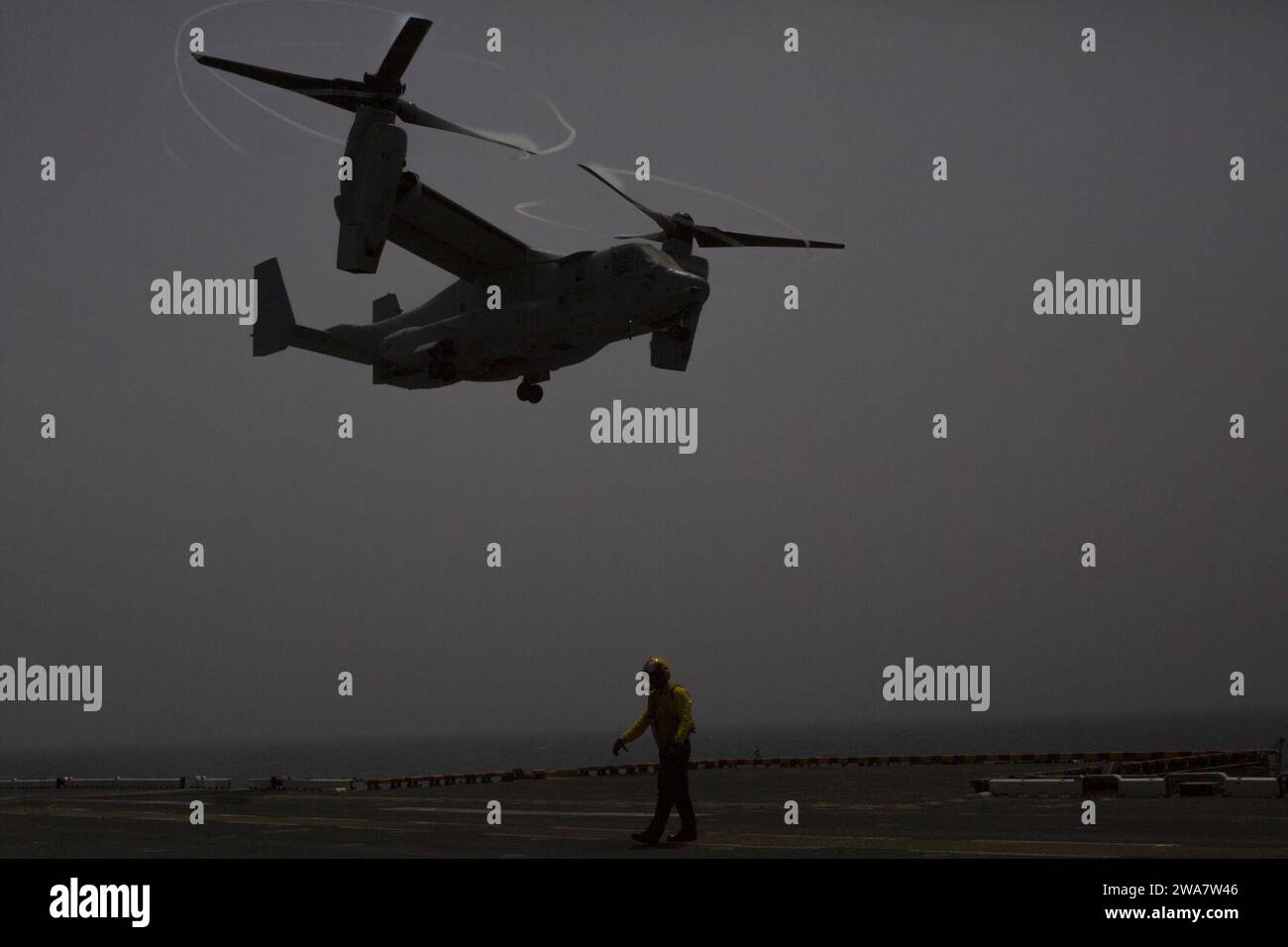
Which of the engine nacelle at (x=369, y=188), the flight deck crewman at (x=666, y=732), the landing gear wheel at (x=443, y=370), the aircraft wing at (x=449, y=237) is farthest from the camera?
the landing gear wheel at (x=443, y=370)

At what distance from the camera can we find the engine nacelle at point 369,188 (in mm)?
33312

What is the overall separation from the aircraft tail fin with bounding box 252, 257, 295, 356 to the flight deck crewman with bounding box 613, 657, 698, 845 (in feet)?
84.5

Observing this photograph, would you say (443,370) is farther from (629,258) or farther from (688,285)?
(688,285)

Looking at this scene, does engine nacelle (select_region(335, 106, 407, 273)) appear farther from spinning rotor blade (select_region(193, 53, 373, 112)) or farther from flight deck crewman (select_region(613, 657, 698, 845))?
flight deck crewman (select_region(613, 657, 698, 845))

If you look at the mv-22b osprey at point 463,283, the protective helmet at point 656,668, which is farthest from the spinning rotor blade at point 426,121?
the protective helmet at point 656,668

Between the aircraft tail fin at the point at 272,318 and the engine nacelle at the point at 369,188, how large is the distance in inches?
338

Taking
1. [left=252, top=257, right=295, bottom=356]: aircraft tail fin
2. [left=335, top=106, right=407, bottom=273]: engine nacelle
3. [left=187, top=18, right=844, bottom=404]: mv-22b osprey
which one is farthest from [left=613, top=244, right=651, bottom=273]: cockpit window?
[left=252, top=257, right=295, bottom=356]: aircraft tail fin

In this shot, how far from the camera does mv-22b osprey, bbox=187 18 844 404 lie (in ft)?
112

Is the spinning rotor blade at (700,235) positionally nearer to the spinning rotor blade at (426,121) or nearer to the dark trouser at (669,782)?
the spinning rotor blade at (426,121)

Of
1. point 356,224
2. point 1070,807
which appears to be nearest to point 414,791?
point 356,224

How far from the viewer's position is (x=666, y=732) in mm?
19031
